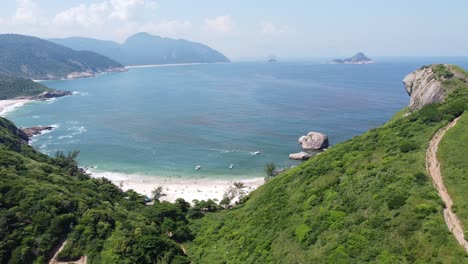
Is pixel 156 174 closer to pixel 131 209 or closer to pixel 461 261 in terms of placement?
pixel 131 209

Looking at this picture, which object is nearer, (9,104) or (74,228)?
(74,228)

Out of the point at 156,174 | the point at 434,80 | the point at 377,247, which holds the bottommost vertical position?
the point at 156,174

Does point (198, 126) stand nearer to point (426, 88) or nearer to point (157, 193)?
point (157, 193)

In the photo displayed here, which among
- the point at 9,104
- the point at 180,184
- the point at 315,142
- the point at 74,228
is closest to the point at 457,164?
the point at 74,228

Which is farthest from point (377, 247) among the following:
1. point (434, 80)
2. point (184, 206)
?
point (434, 80)

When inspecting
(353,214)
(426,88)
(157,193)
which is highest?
(426,88)

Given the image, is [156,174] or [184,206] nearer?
[184,206]

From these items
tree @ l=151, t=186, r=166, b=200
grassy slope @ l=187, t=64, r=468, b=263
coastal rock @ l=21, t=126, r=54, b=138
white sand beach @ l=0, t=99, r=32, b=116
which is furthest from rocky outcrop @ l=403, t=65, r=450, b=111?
white sand beach @ l=0, t=99, r=32, b=116
